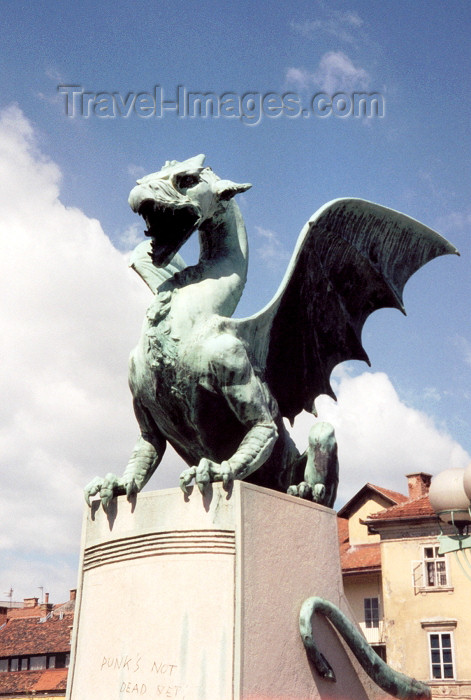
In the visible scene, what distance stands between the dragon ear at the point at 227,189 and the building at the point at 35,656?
30046 mm

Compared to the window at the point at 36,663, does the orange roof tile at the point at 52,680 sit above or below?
below

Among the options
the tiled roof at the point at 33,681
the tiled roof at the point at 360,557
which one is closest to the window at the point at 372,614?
the tiled roof at the point at 360,557

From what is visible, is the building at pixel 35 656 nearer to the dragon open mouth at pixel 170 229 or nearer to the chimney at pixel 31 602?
the chimney at pixel 31 602

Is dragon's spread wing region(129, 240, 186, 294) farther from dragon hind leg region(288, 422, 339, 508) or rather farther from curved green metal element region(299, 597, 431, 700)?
curved green metal element region(299, 597, 431, 700)

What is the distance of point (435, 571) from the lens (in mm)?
27234

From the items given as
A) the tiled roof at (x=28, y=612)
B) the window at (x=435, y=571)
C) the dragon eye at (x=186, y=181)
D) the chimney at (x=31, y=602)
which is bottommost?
the dragon eye at (x=186, y=181)

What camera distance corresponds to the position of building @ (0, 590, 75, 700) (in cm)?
3396

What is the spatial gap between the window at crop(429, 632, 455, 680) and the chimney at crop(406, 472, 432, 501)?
5138mm

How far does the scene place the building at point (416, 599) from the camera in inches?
1025

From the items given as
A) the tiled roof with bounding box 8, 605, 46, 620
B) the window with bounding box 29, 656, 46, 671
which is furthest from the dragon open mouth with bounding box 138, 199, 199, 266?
the tiled roof with bounding box 8, 605, 46, 620

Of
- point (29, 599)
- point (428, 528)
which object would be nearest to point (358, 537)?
point (428, 528)

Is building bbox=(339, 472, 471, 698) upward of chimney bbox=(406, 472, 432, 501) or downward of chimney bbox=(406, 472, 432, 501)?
downward

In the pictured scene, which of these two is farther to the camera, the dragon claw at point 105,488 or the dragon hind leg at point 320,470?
the dragon hind leg at point 320,470

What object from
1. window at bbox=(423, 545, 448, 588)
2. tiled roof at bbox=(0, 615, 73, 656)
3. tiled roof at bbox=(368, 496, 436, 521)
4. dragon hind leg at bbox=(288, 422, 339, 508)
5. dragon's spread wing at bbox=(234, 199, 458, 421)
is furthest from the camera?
tiled roof at bbox=(0, 615, 73, 656)
